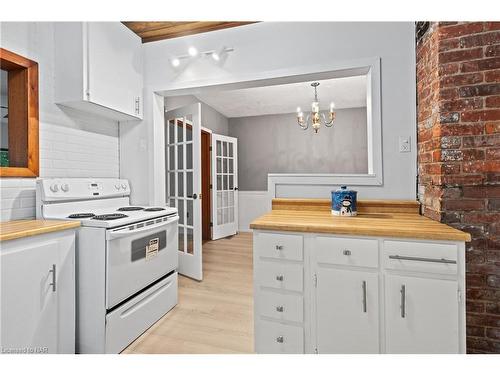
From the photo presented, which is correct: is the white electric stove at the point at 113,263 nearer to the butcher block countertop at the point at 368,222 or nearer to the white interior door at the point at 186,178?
the white interior door at the point at 186,178

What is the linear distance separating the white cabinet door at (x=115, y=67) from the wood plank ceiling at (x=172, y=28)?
3.4 inches

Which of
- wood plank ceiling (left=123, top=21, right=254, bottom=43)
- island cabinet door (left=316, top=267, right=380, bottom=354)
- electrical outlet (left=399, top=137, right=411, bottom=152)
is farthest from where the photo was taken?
wood plank ceiling (left=123, top=21, right=254, bottom=43)

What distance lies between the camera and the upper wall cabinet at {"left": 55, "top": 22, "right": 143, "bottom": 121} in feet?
6.67

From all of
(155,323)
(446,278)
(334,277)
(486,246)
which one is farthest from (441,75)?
(155,323)

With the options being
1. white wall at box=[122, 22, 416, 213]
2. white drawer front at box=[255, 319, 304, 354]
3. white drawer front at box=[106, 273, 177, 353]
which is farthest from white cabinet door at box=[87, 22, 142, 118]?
white drawer front at box=[255, 319, 304, 354]

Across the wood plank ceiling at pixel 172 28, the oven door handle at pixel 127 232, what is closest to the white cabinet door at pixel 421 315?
the oven door handle at pixel 127 232

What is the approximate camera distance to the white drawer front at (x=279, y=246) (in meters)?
1.48

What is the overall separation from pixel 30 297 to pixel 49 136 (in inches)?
47.7

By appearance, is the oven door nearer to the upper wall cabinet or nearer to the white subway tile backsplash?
the white subway tile backsplash

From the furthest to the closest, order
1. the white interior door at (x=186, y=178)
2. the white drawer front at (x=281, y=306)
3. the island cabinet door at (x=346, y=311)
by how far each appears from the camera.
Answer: the white interior door at (x=186, y=178) < the white drawer front at (x=281, y=306) < the island cabinet door at (x=346, y=311)

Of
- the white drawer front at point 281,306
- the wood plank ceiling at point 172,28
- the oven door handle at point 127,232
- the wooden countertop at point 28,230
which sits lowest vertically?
the white drawer front at point 281,306

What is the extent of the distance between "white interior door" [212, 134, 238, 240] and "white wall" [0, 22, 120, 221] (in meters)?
2.58

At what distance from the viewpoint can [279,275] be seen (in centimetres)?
151

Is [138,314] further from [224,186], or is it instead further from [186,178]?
[224,186]
